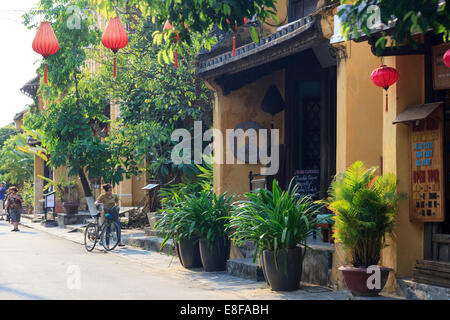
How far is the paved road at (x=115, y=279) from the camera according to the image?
922 cm

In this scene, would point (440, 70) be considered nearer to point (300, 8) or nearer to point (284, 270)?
point (284, 270)

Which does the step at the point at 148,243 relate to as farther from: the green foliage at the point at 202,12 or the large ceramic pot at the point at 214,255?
the green foliage at the point at 202,12

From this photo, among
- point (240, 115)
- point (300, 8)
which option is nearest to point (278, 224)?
point (240, 115)

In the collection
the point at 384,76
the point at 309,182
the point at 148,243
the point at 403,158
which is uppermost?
the point at 384,76

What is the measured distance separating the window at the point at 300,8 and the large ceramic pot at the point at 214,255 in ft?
17.7

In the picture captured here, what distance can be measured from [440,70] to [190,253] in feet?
20.3

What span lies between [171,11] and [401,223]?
434 centimetres

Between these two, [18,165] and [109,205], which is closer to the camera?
[109,205]

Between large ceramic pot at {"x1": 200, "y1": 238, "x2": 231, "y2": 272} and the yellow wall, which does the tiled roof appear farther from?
large ceramic pot at {"x1": 200, "y1": 238, "x2": 231, "y2": 272}

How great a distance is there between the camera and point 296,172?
1375cm

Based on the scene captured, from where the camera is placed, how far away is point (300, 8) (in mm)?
14195

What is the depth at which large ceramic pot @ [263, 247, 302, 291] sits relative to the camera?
957 centimetres

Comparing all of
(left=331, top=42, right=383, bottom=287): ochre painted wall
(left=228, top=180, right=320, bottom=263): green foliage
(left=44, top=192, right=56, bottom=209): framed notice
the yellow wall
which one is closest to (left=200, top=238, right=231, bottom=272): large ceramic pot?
(left=228, top=180, right=320, bottom=263): green foliage

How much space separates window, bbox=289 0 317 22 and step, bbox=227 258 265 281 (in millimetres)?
5702
